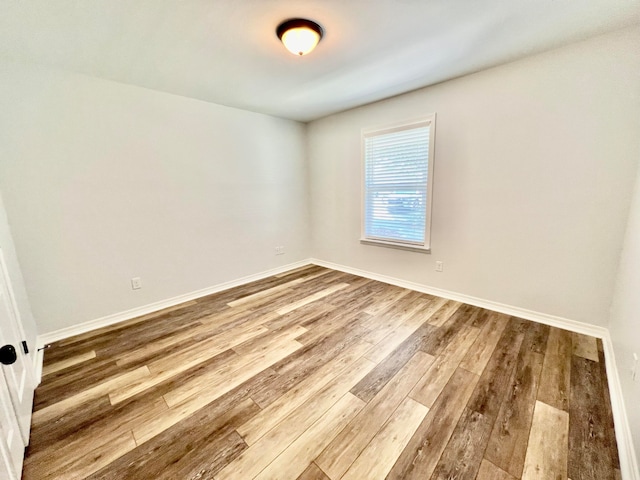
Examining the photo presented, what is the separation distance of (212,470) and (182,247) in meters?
2.41

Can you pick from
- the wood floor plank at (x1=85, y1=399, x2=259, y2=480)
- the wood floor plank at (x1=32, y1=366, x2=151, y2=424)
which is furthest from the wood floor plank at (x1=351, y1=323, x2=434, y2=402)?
the wood floor plank at (x1=32, y1=366, x2=151, y2=424)

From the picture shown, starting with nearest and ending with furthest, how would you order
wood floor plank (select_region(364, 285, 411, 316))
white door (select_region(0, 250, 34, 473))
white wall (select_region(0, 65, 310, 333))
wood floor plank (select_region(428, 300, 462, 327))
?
white door (select_region(0, 250, 34, 473)), white wall (select_region(0, 65, 310, 333)), wood floor plank (select_region(428, 300, 462, 327)), wood floor plank (select_region(364, 285, 411, 316))

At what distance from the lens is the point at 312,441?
131 cm

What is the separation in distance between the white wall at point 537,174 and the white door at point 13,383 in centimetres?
339

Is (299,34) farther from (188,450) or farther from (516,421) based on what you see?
(516,421)

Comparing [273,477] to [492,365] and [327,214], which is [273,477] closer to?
[492,365]

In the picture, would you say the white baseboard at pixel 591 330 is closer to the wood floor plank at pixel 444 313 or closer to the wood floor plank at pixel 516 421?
the wood floor plank at pixel 444 313

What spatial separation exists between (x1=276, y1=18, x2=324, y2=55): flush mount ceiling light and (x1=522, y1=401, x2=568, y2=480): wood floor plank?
8.95 feet

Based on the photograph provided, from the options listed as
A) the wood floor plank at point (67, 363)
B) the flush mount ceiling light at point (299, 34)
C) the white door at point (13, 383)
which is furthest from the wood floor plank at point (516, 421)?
the wood floor plank at point (67, 363)

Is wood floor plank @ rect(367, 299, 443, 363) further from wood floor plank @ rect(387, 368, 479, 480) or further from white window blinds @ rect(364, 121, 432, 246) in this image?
white window blinds @ rect(364, 121, 432, 246)

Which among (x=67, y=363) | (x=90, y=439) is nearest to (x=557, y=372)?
(x=90, y=439)

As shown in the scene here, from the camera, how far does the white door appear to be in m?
1.08

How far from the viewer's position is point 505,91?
2350 mm

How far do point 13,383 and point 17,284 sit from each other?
104 cm
